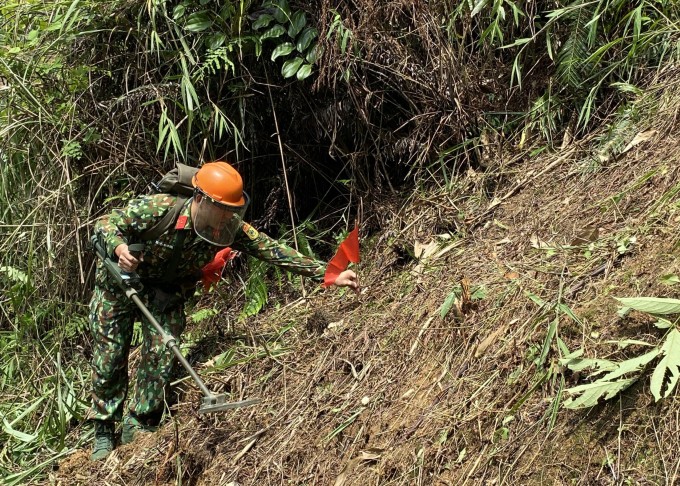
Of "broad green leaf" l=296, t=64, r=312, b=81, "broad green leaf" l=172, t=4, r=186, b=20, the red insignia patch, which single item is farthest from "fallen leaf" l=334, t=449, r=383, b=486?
"broad green leaf" l=172, t=4, r=186, b=20

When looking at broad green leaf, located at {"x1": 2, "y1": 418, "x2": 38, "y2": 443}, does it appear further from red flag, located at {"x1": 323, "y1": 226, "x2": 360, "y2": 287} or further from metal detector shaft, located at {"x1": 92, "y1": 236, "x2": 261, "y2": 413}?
red flag, located at {"x1": 323, "y1": 226, "x2": 360, "y2": 287}

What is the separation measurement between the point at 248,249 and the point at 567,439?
2160 millimetres

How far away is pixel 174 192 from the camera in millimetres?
4203

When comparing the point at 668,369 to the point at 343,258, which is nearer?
the point at 668,369

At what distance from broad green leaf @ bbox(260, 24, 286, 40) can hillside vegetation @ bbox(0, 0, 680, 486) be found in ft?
0.04

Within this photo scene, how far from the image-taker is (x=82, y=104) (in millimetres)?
5098

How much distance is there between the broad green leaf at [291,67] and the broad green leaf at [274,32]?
0.16m

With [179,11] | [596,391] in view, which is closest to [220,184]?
[179,11]

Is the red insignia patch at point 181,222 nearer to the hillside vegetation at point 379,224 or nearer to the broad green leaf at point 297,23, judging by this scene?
the hillside vegetation at point 379,224

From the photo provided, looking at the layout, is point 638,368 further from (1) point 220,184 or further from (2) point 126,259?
(2) point 126,259

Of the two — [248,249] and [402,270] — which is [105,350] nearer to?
[248,249]

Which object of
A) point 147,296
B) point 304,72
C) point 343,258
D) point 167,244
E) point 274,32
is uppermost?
point 274,32

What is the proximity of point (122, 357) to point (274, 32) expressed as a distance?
199cm

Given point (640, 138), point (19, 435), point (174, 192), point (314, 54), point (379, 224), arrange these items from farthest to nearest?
point (379, 224), point (314, 54), point (19, 435), point (174, 192), point (640, 138)
